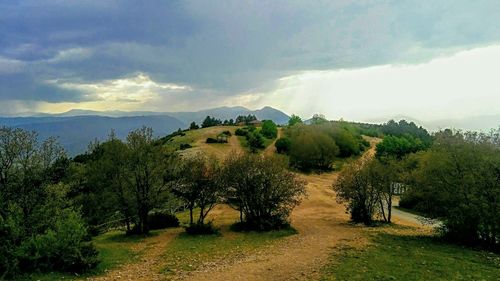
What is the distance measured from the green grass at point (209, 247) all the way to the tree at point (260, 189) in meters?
2.26

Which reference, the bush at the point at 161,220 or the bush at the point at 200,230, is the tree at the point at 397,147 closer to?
the bush at the point at 161,220

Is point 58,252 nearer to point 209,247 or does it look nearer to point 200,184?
point 209,247

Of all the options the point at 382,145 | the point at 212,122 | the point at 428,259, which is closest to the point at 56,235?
the point at 428,259

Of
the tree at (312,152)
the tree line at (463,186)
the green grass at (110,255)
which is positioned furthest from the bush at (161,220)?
the tree at (312,152)

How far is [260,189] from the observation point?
3531 cm

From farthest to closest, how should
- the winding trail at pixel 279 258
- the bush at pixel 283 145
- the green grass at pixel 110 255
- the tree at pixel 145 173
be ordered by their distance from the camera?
the bush at pixel 283 145
the tree at pixel 145 173
the winding trail at pixel 279 258
the green grass at pixel 110 255

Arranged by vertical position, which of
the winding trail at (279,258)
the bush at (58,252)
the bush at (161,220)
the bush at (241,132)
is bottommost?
the bush at (161,220)

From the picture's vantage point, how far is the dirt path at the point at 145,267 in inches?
754

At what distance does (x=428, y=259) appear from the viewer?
898 inches

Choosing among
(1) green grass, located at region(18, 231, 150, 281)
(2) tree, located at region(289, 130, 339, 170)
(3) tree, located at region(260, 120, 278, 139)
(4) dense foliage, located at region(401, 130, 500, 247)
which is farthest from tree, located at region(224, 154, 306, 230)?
(3) tree, located at region(260, 120, 278, 139)

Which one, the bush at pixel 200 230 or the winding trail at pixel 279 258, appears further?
the bush at pixel 200 230

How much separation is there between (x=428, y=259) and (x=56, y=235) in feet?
69.6

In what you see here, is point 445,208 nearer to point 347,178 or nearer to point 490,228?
point 490,228

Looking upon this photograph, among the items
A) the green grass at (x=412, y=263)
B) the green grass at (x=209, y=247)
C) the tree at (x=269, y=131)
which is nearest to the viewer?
the green grass at (x=412, y=263)
